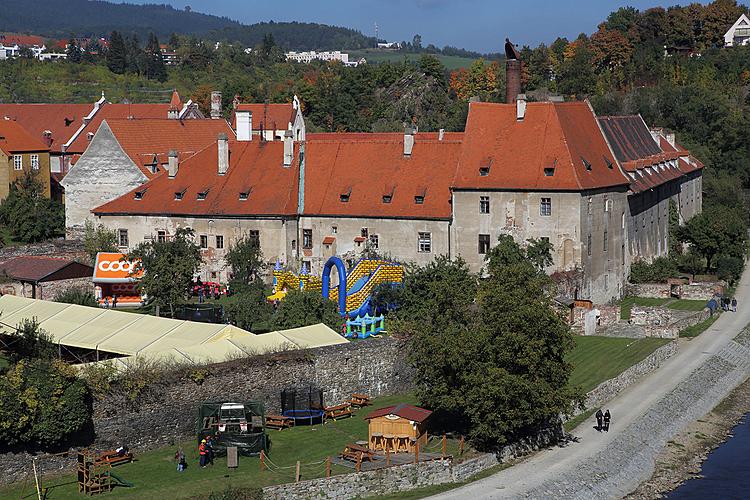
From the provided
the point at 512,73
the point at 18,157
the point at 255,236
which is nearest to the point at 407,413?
the point at 255,236

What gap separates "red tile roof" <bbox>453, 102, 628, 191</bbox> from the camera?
62156 millimetres

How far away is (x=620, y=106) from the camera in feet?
396

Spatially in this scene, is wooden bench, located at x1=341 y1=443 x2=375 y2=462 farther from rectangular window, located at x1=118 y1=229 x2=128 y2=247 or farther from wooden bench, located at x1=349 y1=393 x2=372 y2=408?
rectangular window, located at x1=118 y1=229 x2=128 y2=247

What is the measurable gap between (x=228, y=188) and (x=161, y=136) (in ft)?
38.6

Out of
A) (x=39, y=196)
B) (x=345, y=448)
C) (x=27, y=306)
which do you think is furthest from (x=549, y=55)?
(x=345, y=448)

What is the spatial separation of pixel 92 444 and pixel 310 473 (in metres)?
6.49

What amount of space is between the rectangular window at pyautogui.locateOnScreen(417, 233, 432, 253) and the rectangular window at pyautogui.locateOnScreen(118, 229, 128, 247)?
16.1m

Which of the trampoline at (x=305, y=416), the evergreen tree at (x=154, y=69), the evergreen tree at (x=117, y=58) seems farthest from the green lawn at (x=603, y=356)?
the evergreen tree at (x=117, y=58)

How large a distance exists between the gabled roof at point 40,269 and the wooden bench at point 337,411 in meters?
22.7

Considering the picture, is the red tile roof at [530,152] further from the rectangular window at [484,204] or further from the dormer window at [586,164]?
the rectangular window at [484,204]

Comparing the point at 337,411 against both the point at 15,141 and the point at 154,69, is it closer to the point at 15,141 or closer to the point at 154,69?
the point at 15,141

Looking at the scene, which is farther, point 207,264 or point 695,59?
point 695,59

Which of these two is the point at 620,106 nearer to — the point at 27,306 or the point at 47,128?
the point at 47,128

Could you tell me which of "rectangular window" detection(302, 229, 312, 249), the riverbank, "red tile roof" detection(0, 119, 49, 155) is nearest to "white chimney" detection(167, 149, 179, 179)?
"rectangular window" detection(302, 229, 312, 249)
